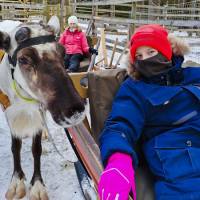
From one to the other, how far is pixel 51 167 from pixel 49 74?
1.53m

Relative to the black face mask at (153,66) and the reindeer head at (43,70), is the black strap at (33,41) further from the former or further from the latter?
the black face mask at (153,66)

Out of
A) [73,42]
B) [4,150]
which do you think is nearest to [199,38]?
[73,42]

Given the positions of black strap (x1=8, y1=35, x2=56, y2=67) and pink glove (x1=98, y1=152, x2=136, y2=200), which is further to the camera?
black strap (x1=8, y1=35, x2=56, y2=67)

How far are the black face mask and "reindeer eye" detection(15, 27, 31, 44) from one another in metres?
0.88

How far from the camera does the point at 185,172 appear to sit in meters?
1.62

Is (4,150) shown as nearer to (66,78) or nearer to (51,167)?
(51,167)

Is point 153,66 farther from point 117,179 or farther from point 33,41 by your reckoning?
point 33,41

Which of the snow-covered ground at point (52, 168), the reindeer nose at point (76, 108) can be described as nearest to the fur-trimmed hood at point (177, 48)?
the reindeer nose at point (76, 108)

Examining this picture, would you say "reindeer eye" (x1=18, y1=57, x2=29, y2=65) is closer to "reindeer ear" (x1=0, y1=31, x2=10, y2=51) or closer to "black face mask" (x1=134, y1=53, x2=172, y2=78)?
"reindeer ear" (x1=0, y1=31, x2=10, y2=51)

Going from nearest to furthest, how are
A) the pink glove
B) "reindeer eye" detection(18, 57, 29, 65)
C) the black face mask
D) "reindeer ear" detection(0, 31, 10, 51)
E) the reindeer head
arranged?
the pink glove
the black face mask
the reindeer head
"reindeer eye" detection(18, 57, 29, 65)
"reindeer ear" detection(0, 31, 10, 51)

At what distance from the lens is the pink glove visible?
4.66 ft

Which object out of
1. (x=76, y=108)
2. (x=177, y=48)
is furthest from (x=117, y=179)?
(x=177, y=48)

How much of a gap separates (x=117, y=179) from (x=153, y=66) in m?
0.72

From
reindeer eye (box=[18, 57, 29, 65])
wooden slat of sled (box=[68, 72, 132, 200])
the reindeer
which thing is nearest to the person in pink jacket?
the reindeer
